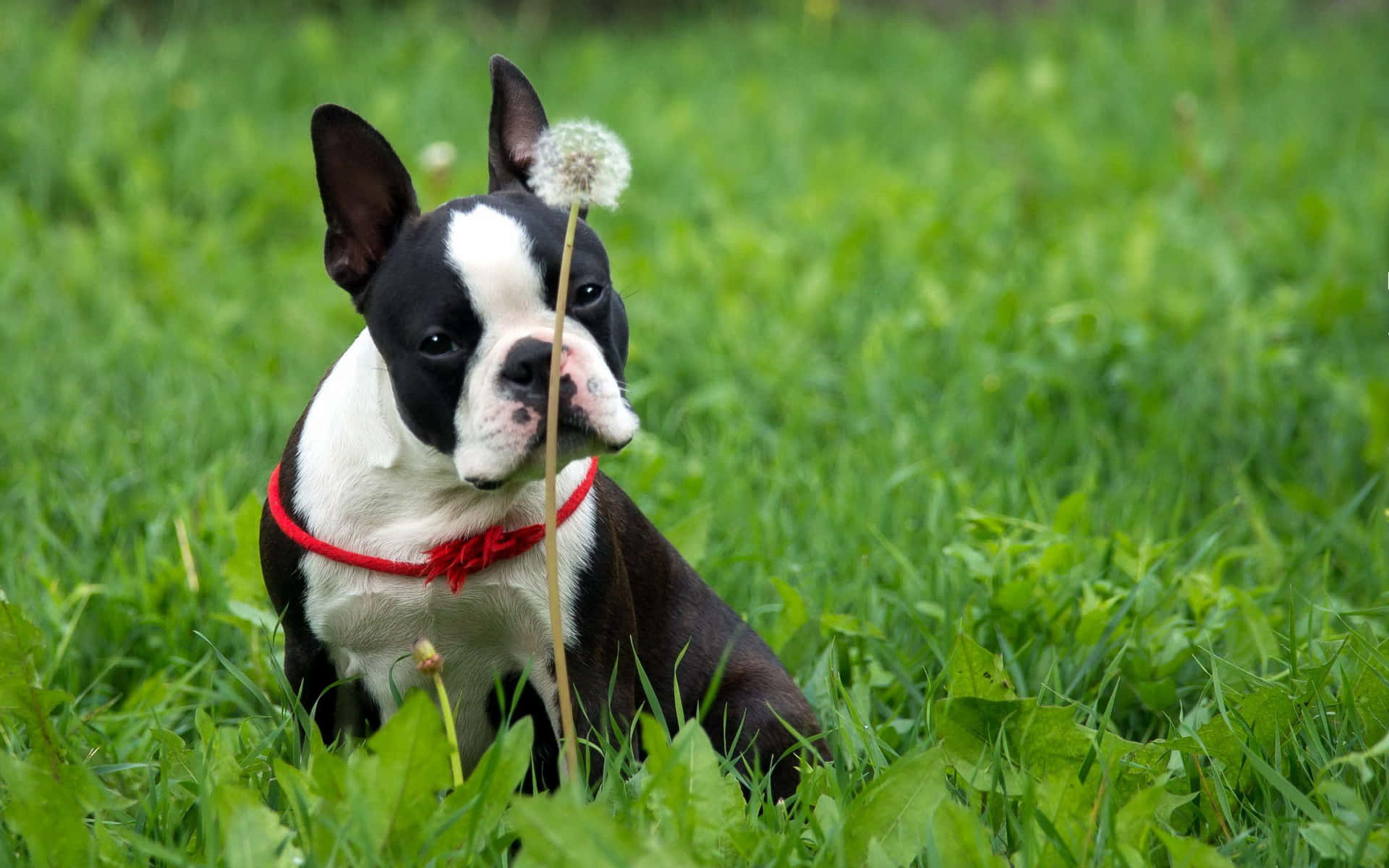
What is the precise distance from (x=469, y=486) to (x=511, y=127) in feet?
1.86

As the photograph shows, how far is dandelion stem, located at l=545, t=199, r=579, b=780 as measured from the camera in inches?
65.2

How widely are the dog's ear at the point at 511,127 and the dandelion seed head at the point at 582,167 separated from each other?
36 centimetres

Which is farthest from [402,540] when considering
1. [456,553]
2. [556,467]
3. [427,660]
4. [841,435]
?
[841,435]

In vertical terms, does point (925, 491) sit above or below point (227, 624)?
below

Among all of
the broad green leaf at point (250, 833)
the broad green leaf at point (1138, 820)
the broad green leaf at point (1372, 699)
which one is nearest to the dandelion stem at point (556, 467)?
the broad green leaf at point (250, 833)

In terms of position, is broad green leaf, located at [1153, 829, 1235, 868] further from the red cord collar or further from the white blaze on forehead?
the white blaze on forehead

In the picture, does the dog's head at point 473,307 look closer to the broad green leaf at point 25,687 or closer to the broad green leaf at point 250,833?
the broad green leaf at point 250,833

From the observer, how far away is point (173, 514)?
321 centimetres

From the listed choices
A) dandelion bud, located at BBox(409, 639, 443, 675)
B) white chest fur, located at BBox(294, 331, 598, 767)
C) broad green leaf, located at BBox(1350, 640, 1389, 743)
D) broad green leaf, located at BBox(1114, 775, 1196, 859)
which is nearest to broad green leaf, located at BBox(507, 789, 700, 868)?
dandelion bud, located at BBox(409, 639, 443, 675)

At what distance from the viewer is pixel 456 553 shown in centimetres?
200

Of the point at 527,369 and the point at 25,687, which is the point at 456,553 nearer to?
the point at 527,369

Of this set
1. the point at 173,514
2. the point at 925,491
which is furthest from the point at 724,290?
the point at 173,514

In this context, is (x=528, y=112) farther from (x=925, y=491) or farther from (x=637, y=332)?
(x=637, y=332)

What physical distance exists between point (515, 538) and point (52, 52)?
5.24 meters
